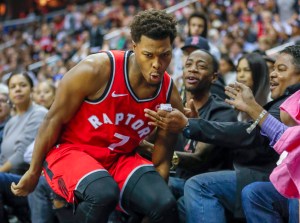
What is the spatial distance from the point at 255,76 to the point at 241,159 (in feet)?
3.48

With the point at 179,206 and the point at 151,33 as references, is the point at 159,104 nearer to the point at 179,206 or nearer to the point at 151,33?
the point at 151,33

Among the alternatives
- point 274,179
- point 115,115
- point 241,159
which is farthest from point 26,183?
point 274,179

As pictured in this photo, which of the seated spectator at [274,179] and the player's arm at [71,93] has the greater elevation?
the player's arm at [71,93]

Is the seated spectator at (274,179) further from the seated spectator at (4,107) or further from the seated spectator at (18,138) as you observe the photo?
the seated spectator at (4,107)

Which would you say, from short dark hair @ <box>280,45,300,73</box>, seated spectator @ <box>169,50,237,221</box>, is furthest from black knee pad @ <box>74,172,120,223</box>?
short dark hair @ <box>280,45,300,73</box>

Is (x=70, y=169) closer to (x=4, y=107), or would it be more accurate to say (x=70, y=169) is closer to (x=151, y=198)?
(x=151, y=198)

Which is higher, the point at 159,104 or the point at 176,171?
the point at 159,104

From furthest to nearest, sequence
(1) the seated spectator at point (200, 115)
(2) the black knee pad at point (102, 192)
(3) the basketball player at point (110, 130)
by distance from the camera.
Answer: (1) the seated spectator at point (200, 115) → (3) the basketball player at point (110, 130) → (2) the black knee pad at point (102, 192)

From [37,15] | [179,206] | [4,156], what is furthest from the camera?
[37,15]

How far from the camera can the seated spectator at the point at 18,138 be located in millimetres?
5268

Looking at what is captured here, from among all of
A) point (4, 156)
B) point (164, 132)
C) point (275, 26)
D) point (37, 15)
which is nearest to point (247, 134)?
point (164, 132)

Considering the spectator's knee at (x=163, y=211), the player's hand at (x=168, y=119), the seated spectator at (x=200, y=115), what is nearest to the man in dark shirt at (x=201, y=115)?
the seated spectator at (x=200, y=115)

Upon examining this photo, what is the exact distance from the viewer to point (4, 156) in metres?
5.89

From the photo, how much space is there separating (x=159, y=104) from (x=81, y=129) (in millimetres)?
574
